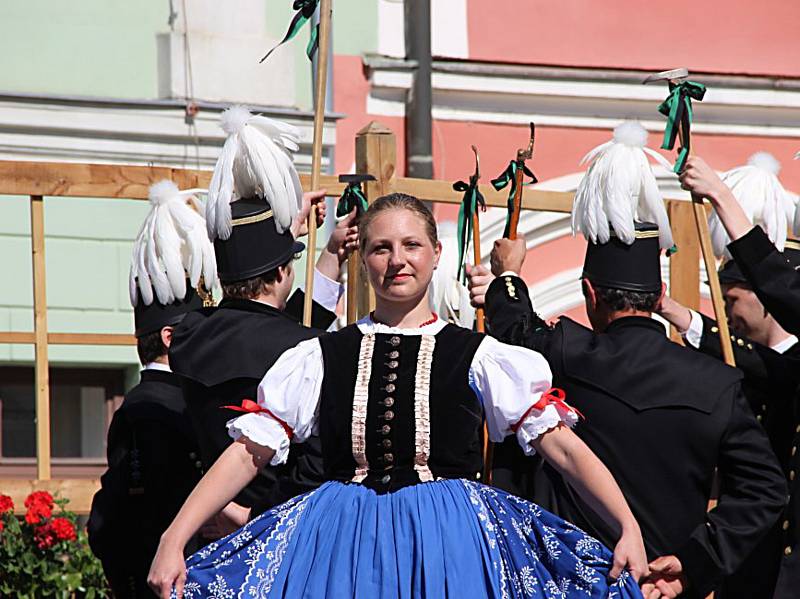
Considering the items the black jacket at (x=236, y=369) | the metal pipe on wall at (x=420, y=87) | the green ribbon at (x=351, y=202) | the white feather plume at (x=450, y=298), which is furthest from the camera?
the metal pipe on wall at (x=420, y=87)

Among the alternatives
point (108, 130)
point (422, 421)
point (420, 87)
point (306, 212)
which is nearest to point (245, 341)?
point (306, 212)

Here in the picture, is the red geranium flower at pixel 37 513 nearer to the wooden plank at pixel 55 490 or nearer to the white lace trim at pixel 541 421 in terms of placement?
the wooden plank at pixel 55 490

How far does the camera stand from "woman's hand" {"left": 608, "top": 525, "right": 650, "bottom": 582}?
4199mm

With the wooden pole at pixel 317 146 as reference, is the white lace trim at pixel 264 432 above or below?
below

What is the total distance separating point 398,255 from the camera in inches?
172

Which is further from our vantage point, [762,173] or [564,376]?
[762,173]

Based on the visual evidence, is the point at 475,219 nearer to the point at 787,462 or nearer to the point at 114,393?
the point at 787,462

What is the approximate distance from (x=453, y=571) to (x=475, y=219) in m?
1.73

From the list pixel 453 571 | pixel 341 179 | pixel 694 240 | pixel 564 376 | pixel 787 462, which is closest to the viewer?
pixel 453 571

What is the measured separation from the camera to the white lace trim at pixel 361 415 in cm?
432

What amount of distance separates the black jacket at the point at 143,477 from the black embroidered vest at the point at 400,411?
1234 mm

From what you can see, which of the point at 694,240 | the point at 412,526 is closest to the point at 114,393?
the point at 694,240


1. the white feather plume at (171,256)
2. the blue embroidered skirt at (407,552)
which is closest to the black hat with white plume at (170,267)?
the white feather plume at (171,256)

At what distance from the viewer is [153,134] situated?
932 cm
